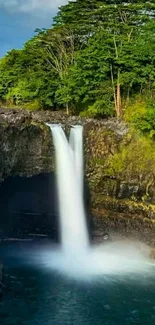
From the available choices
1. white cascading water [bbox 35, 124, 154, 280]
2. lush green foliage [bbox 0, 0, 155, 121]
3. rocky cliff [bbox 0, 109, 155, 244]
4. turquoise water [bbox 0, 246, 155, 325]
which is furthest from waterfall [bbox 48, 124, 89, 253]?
turquoise water [bbox 0, 246, 155, 325]

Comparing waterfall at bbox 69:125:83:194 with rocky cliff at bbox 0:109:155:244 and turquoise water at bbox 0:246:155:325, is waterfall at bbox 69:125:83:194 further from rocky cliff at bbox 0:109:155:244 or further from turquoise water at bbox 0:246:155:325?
turquoise water at bbox 0:246:155:325

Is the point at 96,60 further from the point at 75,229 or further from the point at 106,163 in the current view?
the point at 75,229

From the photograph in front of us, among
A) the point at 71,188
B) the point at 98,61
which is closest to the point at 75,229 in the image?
the point at 71,188

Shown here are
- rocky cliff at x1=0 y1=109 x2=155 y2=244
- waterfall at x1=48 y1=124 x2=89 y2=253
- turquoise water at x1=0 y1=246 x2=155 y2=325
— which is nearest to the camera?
turquoise water at x1=0 y1=246 x2=155 y2=325

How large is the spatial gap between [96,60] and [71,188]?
27.1 ft

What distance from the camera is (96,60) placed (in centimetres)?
2502

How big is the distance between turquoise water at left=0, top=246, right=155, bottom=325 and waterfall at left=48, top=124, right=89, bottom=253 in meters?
4.00

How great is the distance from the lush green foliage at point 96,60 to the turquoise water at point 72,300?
8.62m

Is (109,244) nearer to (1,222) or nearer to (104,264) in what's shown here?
(104,264)

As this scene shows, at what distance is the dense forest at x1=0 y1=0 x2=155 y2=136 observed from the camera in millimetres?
24703

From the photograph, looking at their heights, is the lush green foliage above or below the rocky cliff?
above

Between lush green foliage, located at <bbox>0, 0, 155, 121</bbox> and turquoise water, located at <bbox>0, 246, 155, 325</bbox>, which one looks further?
lush green foliage, located at <bbox>0, 0, 155, 121</bbox>

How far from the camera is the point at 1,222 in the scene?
22656mm

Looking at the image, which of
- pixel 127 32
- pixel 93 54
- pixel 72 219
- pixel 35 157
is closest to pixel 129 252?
pixel 72 219
